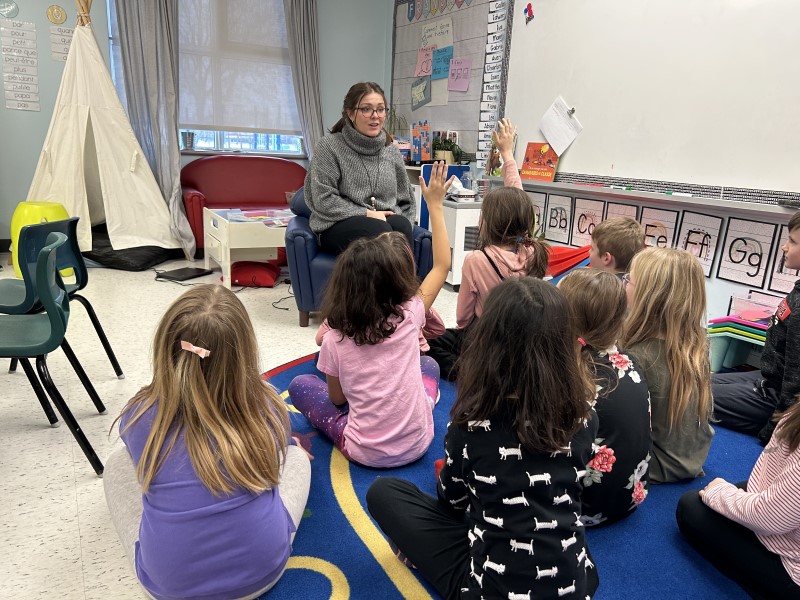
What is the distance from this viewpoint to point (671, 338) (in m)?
1.52

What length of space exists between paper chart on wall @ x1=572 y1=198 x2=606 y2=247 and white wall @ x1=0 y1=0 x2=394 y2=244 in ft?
9.35

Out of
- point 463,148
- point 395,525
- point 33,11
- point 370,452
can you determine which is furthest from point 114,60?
point 395,525

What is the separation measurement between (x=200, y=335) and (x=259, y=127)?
14.3 ft

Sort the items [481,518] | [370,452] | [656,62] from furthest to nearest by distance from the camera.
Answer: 1. [656,62]
2. [370,452]
3. [481,518]

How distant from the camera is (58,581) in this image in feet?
4.13

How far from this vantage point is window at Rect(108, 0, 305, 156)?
15.0 feet

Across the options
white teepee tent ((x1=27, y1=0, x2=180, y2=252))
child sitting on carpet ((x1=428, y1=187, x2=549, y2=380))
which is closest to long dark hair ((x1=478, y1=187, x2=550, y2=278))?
child sitting on carpet ((x1=428, y1=187, x2=549, y2=380))

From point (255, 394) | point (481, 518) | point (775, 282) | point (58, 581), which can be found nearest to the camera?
point (481, 518)

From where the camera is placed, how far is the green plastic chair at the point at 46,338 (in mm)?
1540

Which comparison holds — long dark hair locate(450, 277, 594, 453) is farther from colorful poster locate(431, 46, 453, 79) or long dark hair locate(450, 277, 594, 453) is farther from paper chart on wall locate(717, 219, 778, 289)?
colorful poster locate(431, 46, 453, 79)

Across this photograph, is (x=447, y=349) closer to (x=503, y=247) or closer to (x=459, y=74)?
(x=503, y=247)

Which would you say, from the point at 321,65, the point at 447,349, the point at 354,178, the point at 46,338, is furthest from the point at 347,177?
the point at 321,65

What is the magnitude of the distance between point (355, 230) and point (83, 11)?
9.09ft

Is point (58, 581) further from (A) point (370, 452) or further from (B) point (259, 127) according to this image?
(B) point (259, 127)
